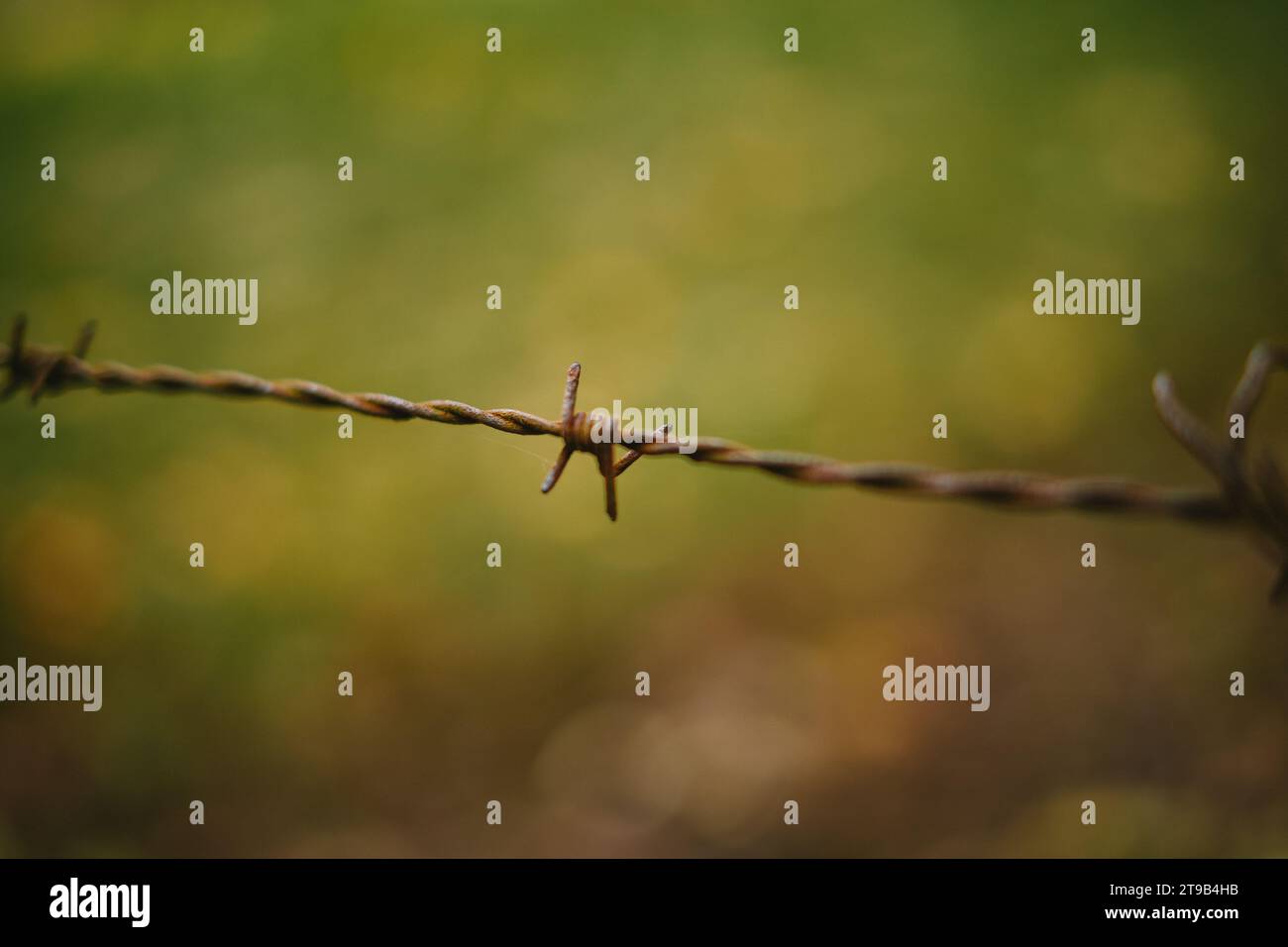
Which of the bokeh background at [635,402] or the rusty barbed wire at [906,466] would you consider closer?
the rusty barbed wire at [906,466]

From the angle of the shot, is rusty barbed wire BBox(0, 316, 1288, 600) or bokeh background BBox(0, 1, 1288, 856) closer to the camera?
rusty barbed wire BBox(0, 316, 1288, 600)

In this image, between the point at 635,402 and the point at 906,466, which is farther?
the point at 635,402

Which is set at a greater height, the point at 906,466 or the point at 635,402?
the point at 635,402
